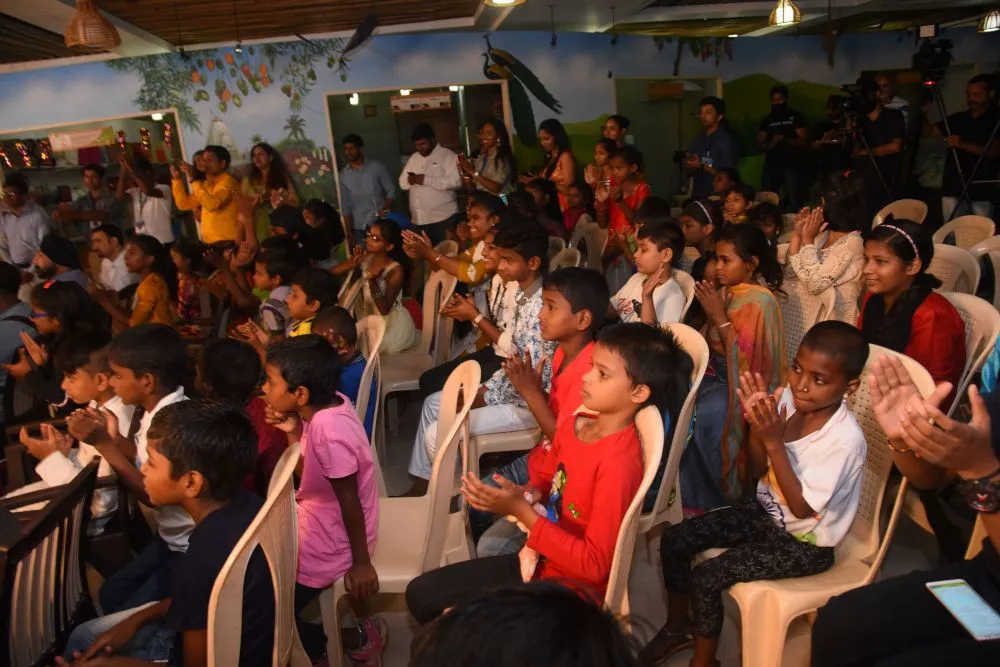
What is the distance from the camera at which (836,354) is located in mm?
1769

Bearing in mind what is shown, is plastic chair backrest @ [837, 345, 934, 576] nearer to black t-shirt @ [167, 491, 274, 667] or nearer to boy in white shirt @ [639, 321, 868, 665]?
boy in white shirt @ [639, 321, 868, 665]

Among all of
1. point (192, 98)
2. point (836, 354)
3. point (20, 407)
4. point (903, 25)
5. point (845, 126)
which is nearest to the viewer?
point (836, 354)

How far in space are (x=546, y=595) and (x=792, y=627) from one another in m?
1.54

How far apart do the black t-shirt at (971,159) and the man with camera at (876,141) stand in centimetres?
42

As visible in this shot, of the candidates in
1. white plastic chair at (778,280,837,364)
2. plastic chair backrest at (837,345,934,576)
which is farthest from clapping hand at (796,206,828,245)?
plastic chair backrest at (837,345,934,576)

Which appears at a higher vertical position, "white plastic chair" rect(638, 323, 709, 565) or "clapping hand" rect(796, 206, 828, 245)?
"clapping hand" rect(796, 206, 828, 245)

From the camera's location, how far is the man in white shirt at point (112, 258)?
4.63 m

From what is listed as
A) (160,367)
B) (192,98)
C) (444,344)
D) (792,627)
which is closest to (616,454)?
(792,627)

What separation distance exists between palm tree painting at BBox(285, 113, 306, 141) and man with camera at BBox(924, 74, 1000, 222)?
514 cm

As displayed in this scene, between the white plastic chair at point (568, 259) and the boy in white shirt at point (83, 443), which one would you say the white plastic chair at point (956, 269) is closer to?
the white plastic chair at point (568, 259)

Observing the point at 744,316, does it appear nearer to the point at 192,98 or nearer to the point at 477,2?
the point at 477,2

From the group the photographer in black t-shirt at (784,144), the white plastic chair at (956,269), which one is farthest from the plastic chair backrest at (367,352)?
the photographer in black t-shirt at (784,144)

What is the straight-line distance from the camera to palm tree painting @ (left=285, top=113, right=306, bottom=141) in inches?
271

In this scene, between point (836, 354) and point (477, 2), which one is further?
point (477, 2)
